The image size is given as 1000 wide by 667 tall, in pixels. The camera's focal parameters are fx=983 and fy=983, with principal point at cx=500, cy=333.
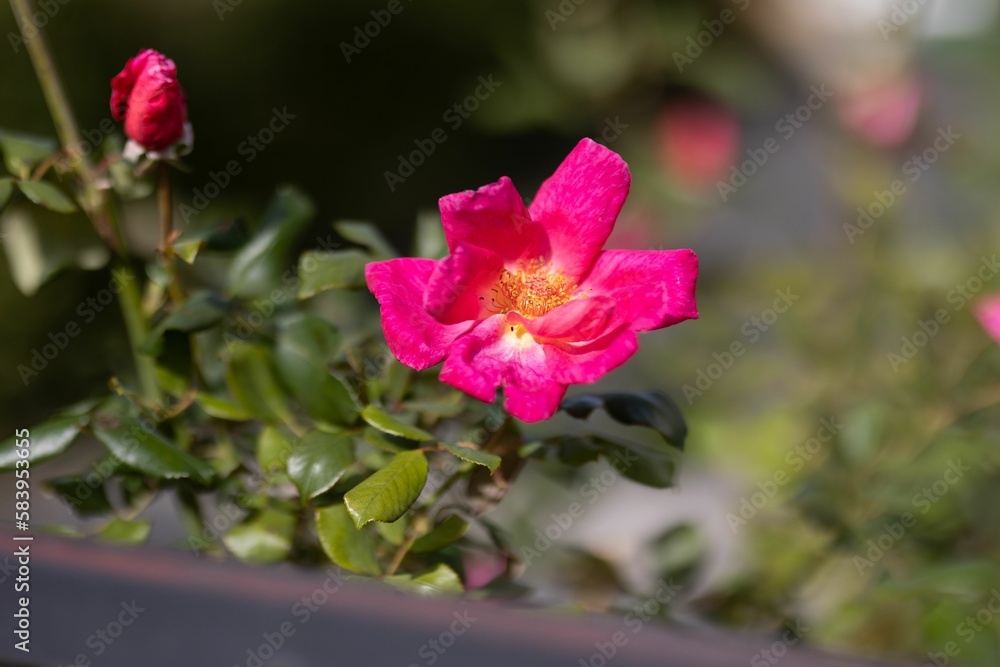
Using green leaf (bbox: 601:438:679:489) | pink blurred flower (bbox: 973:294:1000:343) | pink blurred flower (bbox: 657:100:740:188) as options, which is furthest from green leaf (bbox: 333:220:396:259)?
pink blurred flower (bbox: 657:100:740:188)

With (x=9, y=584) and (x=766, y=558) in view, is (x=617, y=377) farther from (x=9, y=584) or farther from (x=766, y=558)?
(x=9, y=584)

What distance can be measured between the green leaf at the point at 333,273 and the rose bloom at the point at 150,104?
0.13 m

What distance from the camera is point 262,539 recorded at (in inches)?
25.7

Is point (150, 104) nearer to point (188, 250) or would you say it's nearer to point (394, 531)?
point (188, 250)

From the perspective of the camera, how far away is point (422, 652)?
0.45 m

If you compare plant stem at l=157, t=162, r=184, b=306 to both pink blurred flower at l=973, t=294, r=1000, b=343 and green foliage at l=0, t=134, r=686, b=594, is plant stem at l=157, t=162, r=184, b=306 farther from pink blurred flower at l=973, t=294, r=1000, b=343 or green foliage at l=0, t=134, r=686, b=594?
pink blurred flower at l=973, t=294, r=1000, b=343

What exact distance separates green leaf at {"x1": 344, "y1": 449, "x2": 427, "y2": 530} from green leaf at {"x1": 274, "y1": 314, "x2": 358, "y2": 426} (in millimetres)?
78

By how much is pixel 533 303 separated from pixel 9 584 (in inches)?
13.8

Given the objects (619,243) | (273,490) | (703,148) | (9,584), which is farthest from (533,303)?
(703,148)

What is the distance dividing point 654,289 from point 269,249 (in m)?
0.31

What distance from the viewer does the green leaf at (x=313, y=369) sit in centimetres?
63

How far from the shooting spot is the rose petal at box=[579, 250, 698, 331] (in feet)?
1.90

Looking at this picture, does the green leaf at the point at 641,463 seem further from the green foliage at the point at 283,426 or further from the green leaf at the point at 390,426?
the green leaf at the point at 390,426

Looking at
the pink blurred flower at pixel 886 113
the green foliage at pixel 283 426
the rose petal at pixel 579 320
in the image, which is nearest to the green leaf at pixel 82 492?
the green foliage at pixel 283 426
